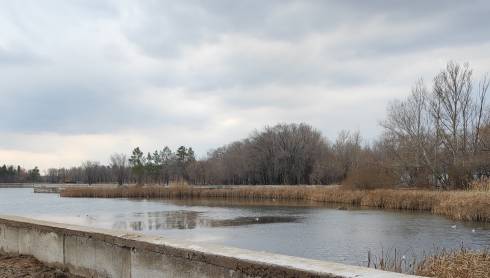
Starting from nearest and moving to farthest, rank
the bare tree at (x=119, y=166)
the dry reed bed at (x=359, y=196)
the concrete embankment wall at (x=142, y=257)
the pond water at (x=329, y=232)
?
the concrete embankment wall at (x=142, y=257), the pond water at (x=329, y=232), the dry reed bed at (x=359, y=196), the bare tree at (x=119, y=166)

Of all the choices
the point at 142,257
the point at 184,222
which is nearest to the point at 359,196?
the point at 184,222

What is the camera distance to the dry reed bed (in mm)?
27669

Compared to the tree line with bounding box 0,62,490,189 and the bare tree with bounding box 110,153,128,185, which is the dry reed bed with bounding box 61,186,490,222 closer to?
the tree line with bounding box 0,62,490,189

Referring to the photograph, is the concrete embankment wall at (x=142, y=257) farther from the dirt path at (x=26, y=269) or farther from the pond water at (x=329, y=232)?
the pond water at (x=329, y=232)

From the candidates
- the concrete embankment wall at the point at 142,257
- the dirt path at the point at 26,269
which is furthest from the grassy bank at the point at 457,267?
the dirt path at the point at 26,269

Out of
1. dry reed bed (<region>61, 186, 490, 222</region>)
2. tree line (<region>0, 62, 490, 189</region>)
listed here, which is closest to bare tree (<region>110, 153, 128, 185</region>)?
tree line (<region>0, 62, 490, 189</region>)

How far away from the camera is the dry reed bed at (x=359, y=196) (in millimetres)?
27669

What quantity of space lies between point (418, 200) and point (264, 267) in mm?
34655

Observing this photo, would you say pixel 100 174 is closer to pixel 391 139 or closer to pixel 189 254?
pixel 391 139

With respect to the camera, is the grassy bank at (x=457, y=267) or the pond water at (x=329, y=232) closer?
the grassy bank at (x=457, y=267)

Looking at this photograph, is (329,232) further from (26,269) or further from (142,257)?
(142,257)

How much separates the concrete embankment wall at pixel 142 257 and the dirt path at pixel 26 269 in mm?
96

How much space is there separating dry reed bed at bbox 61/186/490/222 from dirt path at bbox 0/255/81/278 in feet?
80.4

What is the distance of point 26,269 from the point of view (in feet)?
22.8
